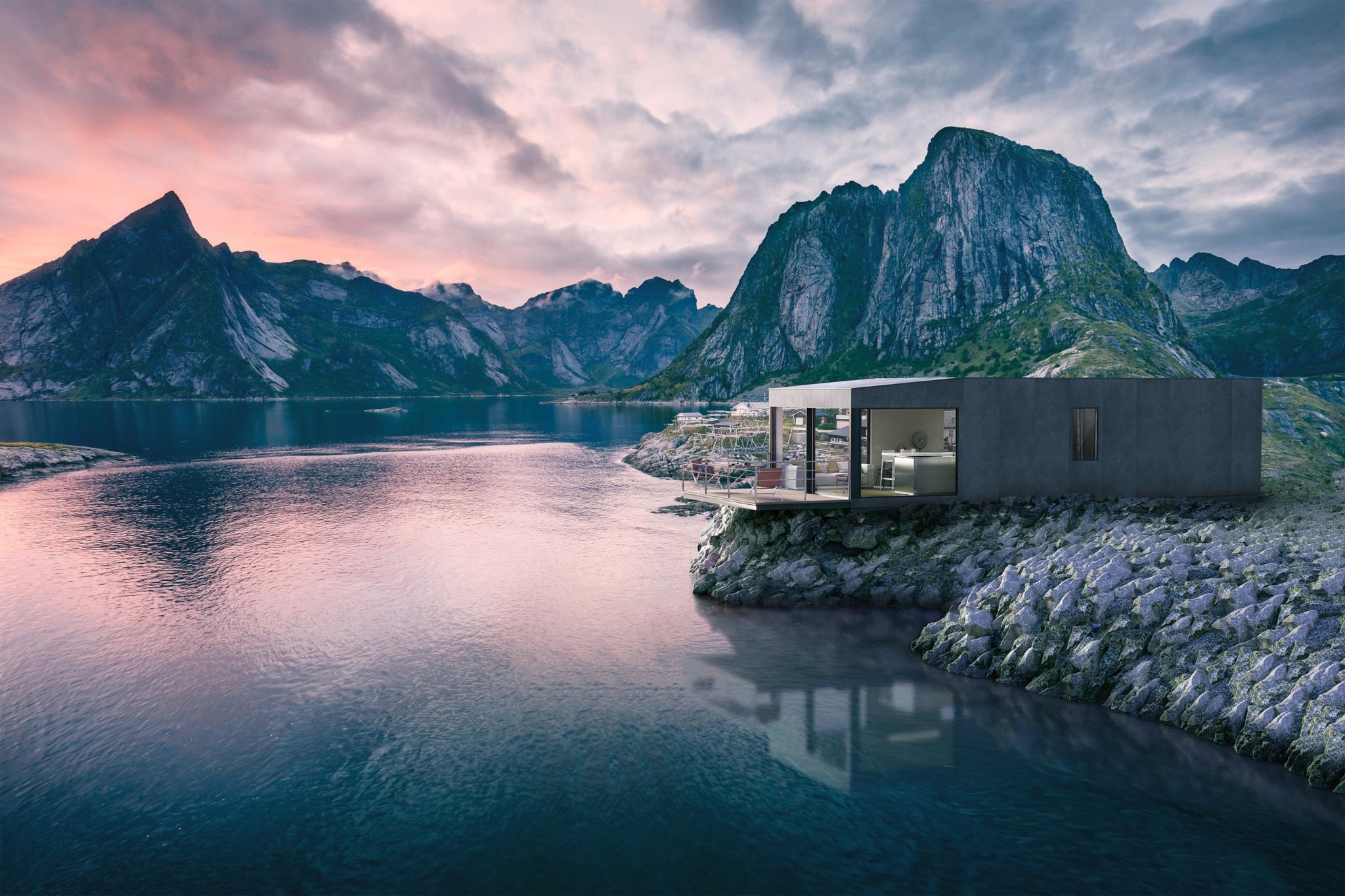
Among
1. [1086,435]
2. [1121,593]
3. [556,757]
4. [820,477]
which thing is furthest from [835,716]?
[1086,435]

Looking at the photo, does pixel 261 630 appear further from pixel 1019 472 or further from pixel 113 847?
pixel 1019 472

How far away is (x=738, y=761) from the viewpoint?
58.7 feet

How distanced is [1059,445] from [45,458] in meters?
109

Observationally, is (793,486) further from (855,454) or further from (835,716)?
(835,716)

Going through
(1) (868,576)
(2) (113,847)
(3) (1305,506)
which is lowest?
(2) (113,847)

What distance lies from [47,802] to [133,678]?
822cm

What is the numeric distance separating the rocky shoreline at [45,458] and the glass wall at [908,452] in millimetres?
92268

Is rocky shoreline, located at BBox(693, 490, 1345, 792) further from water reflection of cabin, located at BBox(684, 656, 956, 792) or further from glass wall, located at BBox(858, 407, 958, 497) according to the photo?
water reflection of cabin, located at BBox(684, 656, 956, 792)

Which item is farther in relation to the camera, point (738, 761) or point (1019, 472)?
point (1019, 472)

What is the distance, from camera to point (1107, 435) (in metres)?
30.8

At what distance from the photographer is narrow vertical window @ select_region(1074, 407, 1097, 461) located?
3088 centimetres

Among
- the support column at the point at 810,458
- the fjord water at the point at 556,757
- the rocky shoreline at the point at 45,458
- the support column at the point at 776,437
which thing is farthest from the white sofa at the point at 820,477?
the rocky shoreline at the point at 45,458

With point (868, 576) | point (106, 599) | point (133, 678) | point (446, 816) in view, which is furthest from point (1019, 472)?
point (106, 599)

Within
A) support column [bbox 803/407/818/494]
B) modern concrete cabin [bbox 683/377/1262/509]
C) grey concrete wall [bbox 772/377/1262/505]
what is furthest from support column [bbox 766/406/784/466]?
grey concrete wall [bbox 772/377/1262/505]
